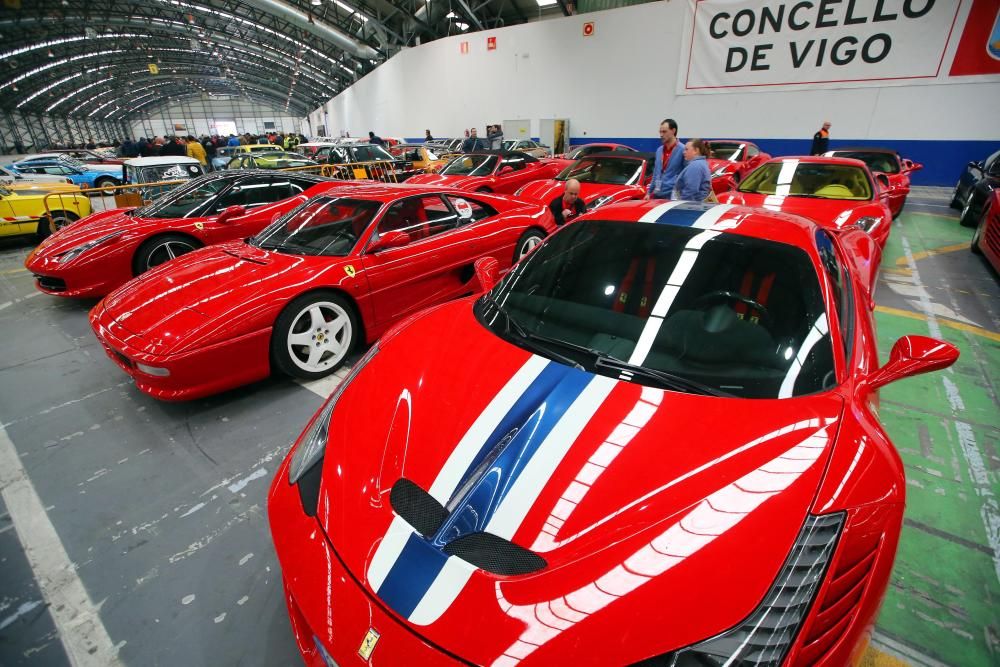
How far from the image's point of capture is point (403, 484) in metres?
1.11

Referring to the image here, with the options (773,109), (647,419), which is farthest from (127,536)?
(773,109)

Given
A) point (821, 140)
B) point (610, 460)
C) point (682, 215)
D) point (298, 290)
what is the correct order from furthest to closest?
1. point (821, 140)
2. point (298, 290)
3. point (682, 215)
4. point (610, 460)

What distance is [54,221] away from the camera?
652 cm

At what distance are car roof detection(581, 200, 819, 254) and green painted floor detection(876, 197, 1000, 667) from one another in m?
1.28

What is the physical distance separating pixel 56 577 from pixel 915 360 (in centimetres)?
314

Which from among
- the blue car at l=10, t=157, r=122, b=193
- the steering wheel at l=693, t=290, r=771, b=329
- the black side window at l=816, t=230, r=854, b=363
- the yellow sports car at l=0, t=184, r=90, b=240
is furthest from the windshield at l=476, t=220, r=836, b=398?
the blue car at l=10, t=157, r=122, b=193

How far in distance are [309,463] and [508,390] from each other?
2.04 feet

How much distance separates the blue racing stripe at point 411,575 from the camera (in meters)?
0.89

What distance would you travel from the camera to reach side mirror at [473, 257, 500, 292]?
204 centimetres

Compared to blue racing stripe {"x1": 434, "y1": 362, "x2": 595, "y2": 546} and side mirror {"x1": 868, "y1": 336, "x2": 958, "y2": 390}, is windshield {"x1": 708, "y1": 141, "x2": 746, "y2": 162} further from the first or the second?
blue racing stripe {"x1": 434, "y1": 362, "x2": 595, "y2": 546}

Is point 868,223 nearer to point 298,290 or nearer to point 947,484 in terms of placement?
point 947,484

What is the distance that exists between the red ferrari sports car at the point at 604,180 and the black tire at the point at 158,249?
4019 millimetres

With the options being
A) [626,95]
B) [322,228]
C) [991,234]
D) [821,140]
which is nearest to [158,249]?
[322,228]

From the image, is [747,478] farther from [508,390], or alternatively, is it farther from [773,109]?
[773,109]
